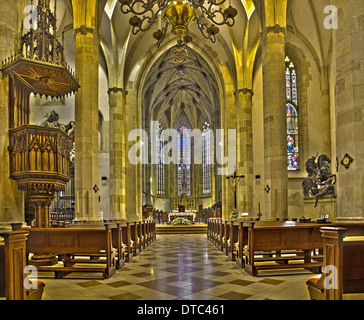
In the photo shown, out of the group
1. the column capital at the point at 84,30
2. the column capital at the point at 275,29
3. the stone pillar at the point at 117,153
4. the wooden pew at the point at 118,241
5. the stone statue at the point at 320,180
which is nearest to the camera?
the wooden pew at the point at 118,241

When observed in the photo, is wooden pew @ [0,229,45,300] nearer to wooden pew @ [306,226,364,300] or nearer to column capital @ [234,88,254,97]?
wooden pew @ [306,226,364,300]

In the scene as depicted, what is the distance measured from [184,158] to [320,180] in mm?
27427

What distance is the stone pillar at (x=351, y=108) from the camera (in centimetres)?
654

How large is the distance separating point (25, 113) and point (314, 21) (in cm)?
1596

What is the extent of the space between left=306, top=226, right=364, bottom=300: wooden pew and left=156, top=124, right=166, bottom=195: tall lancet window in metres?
35.1

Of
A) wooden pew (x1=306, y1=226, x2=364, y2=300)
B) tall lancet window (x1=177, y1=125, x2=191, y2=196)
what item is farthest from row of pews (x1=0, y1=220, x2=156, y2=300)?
tall lancet window (x1=177, y1=125, x2=191, y2=196)

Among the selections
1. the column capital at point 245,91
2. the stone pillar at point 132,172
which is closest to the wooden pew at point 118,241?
the stone pillar at point 132,172

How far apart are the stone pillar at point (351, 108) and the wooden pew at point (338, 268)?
7.41 ft

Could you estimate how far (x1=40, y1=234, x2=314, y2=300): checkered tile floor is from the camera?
507 centimetres

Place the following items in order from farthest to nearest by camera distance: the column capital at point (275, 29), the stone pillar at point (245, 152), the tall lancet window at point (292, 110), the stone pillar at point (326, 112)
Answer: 1. the tall lancet window at point (292, 110)
2. the stone pillar at point (326, 112)
3. the stone pillar at point (245, 152)
4. the column capital at point (275, 29)

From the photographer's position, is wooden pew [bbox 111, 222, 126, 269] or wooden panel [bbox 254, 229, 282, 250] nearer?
wooden panel [bbox 254, 229, 282, 250]

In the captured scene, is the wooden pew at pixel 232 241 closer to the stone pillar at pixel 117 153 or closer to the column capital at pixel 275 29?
the column capital at pixel 275 29

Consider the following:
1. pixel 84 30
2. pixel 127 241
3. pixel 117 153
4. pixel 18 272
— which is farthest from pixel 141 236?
pixel 117 153
